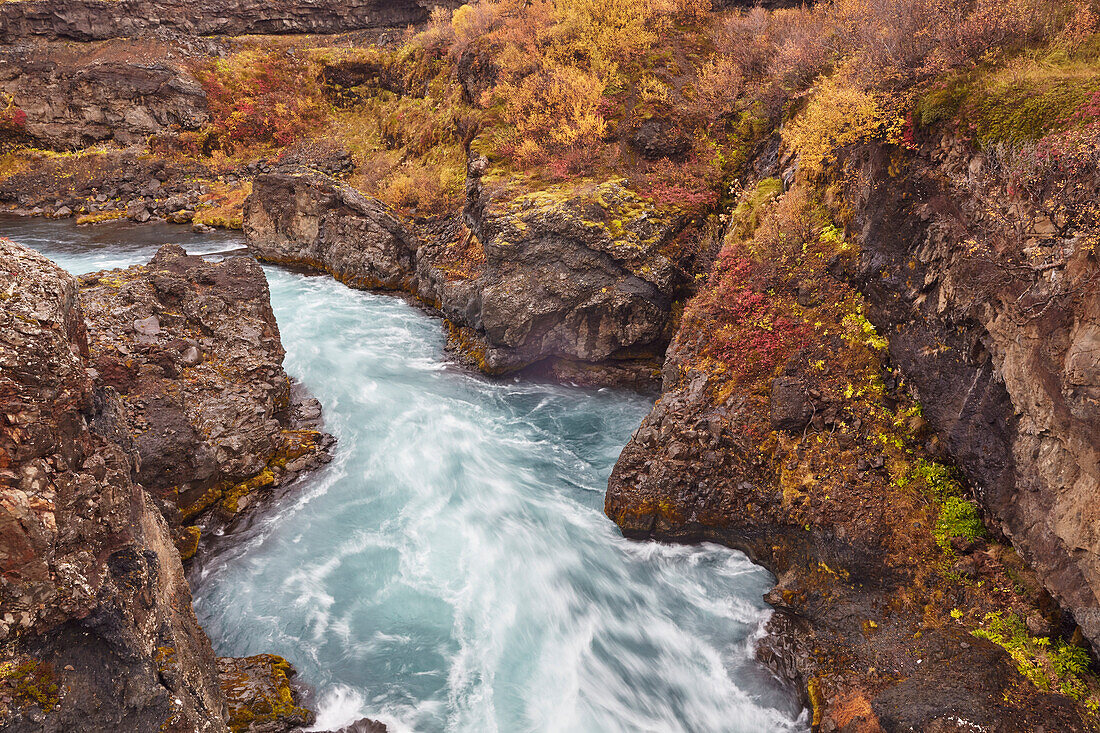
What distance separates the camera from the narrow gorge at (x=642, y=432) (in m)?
6.02

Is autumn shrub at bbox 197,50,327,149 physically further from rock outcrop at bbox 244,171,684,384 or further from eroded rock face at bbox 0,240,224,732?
eroded rock face at bbox 0,240,224,732

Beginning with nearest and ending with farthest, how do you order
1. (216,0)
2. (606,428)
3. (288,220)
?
1. (606,428)
2. (288,220)
3. (216,0)

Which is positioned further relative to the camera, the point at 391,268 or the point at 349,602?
the point at 391,268

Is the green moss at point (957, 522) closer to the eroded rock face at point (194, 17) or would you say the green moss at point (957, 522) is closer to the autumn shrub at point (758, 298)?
the autumn shrub at point (758, 298)

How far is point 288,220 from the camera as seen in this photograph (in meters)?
24.1

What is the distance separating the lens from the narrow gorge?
237 inches

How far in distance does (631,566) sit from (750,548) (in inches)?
91.8

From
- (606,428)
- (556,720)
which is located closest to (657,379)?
(606,428)

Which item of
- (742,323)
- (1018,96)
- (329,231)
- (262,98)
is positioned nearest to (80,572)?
(742,323)

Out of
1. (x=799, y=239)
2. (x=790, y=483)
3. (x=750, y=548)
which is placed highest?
(x=799, y=239)

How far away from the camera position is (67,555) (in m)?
4.39

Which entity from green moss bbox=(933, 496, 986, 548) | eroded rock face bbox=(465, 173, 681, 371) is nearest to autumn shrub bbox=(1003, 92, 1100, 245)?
green moss bbox=(933, 496, 986, 548)

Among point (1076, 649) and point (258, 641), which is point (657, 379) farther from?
point (258, 641)

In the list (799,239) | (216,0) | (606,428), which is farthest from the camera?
(216,0)
